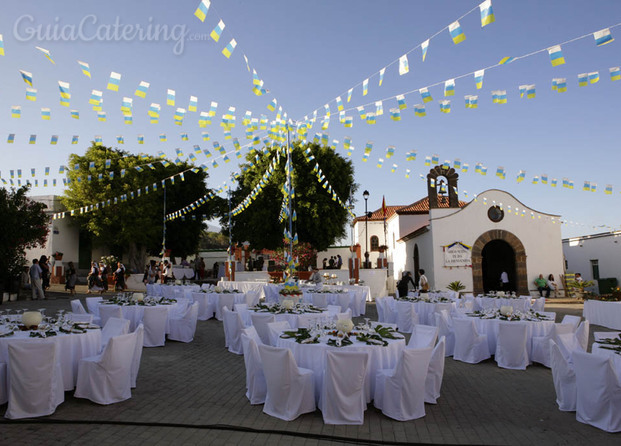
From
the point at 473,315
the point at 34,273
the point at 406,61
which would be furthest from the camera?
the point at 34,273

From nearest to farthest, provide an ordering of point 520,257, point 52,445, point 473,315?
point 52,445, point 473,315, point 520,257

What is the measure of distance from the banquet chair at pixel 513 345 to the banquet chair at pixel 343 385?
3501 mm

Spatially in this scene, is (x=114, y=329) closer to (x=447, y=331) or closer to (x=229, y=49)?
(x=229, y=49)

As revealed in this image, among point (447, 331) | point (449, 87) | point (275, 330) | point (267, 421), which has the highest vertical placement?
point (449, 87)

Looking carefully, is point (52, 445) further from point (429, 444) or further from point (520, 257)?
point (520, 257)

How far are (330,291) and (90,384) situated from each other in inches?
355

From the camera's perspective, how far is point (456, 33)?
15.6ft

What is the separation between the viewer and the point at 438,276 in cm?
2002

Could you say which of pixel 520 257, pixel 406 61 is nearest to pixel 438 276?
pixel 520 257

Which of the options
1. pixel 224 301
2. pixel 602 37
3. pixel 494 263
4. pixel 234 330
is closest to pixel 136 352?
pixel 234 330

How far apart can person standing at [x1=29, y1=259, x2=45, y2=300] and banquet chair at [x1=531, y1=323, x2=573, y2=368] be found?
1545 cm

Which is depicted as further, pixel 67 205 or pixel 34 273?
pixel 67 205

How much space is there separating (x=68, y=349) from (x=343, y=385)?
3.16m

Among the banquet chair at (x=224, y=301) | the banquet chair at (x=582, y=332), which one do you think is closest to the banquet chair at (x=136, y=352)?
the banquet chair at (x=582, y=332)
